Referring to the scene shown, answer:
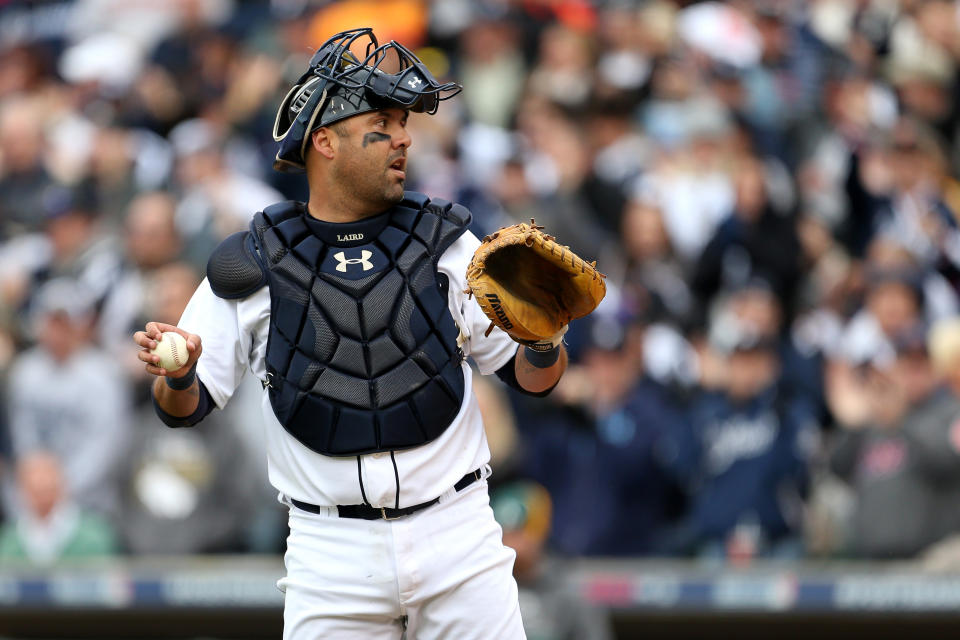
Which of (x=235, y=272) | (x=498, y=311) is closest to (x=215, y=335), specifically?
(x=235, y=272)

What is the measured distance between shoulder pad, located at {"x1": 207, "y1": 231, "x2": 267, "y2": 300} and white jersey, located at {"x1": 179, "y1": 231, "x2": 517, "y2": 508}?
38 millimetres

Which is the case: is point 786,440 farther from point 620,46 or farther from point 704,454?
point 620,46

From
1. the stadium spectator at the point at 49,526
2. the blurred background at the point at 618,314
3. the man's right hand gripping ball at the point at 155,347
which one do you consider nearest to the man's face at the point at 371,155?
the man's right hand gripping ball at the point at 155,347

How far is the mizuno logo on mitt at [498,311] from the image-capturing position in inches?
126

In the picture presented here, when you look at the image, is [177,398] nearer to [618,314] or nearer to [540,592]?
[540,592]

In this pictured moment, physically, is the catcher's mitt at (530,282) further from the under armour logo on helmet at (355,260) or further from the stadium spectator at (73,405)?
the stadium spectator at (73,405)

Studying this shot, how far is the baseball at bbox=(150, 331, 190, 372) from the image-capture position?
3211mm

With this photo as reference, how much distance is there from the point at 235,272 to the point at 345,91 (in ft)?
1.64

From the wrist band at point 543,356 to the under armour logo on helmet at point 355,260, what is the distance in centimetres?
42

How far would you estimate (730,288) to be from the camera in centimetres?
734

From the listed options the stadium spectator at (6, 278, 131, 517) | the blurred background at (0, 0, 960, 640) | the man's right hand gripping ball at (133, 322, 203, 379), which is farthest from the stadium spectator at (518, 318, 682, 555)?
the man's right hand gripping ball at (133, 322, 203, 379)

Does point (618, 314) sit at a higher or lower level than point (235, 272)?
lower

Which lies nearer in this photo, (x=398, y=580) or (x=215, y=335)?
(x=398, y=580)

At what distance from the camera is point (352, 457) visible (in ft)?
11.1
